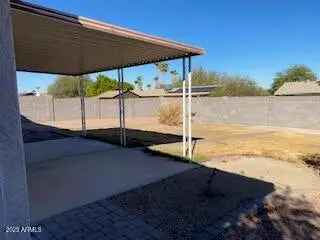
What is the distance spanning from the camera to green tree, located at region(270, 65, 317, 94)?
167 ft

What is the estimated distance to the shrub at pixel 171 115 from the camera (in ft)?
62.6

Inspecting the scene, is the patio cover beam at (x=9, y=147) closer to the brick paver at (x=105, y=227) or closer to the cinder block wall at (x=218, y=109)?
the brick paver at (x=105, y=227)

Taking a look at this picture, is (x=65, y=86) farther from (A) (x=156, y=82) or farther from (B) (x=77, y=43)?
(B) (x=77, y=43)

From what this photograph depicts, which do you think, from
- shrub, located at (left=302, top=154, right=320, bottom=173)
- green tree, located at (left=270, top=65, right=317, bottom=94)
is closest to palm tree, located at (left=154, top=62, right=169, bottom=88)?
green tree, located at (left=270, top=65, right=317, bottom=94)

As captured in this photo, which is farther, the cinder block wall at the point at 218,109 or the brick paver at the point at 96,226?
the cinder block wall at the point at 218,109

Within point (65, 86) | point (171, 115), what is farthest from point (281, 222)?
point (65, 86)

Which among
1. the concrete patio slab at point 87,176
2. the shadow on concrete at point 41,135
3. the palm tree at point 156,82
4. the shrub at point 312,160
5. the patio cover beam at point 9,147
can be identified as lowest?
the shadow on concrete at point 41,135

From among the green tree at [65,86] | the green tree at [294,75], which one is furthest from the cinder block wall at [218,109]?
the green tree at [294,75]

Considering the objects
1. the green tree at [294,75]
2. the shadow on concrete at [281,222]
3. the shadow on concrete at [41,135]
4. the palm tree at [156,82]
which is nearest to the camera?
the shadow on concrete at [281,222]

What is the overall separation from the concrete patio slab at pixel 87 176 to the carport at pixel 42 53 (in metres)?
1.46

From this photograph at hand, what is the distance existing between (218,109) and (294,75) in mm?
36260

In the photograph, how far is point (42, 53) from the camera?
8.90 metres

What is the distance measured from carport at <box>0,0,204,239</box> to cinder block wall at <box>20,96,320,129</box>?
10173mm

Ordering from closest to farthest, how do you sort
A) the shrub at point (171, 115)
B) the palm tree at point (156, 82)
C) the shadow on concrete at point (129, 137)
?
the shadow on concrete at point (129, 137)
the shrub at point (171, 115)
the palm tree at point (156, 82)
